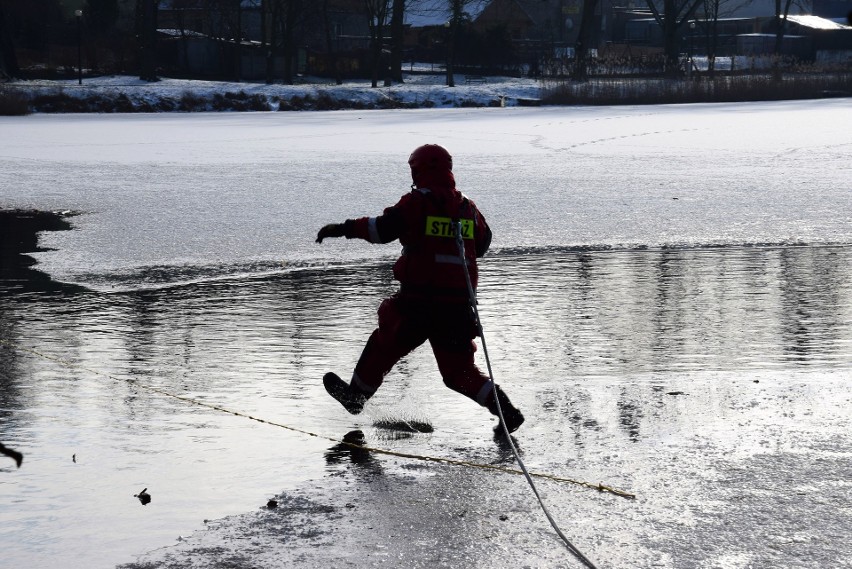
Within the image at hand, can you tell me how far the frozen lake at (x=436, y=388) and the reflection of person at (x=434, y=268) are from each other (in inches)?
12.1

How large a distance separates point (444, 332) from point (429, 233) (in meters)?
0.47

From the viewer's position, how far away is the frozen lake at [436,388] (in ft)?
14.0

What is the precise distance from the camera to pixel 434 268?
570 cm

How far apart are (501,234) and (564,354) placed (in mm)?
5168

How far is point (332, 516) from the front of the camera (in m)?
4.45

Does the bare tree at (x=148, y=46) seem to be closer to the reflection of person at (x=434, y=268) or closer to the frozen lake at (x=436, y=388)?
the frozen lake at (x=436, y=388)

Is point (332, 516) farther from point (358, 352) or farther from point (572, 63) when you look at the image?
point (572, 63)

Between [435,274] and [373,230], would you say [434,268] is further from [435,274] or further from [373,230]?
[373,230]

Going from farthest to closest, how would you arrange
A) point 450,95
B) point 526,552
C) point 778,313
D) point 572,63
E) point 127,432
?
point 572,63
point 450,95
point 778,313
point 127,432
point 526,552

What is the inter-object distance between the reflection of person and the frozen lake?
308mm

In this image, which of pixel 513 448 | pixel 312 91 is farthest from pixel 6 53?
→ pixel 513 448

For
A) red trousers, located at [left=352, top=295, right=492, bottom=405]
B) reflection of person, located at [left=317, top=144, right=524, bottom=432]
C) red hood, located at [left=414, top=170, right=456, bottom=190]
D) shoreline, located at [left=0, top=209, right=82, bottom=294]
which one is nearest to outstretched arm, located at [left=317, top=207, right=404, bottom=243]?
reflection of person, located at [left=317, top=144, right=524, bottom=432]

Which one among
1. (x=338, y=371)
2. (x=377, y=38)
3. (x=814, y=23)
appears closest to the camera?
(x=338, y=371)

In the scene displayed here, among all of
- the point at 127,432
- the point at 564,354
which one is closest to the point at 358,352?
the point at 564,354
